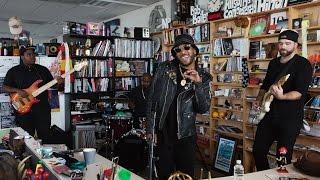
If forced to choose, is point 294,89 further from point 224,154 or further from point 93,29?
point 93,29

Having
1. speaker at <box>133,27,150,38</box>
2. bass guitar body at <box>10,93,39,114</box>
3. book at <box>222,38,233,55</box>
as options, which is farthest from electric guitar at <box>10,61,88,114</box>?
book at <box>222,38,233,55</box>

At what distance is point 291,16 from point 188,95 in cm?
204

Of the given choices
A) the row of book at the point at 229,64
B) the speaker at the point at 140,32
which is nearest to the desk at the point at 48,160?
the row of book at the point at 229,64

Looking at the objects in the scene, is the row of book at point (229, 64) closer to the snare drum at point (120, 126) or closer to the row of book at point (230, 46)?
the row of book at point (230, 46)

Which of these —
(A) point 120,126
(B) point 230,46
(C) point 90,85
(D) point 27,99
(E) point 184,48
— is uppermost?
(B) point 230,46

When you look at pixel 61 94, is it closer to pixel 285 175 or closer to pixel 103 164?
pixel 103 164

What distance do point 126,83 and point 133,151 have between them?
2.02m

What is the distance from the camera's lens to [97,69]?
5.62 metres

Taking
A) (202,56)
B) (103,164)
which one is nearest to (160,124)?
(103,164)

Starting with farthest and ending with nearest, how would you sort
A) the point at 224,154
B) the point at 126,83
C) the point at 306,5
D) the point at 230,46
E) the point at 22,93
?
1. the point at 126,83
2. the point at 230,46
3. the point at 224,154
4. the point at 22,93
5. the point at 306,5

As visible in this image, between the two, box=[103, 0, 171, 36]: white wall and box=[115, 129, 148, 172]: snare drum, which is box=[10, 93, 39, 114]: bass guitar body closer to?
box=[115, 129, 148, 172]: snare drum

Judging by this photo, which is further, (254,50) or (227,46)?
(227,46)

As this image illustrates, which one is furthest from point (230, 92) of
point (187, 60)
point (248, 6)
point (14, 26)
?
point (14, 26)

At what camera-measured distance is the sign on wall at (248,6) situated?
12.7 feet
